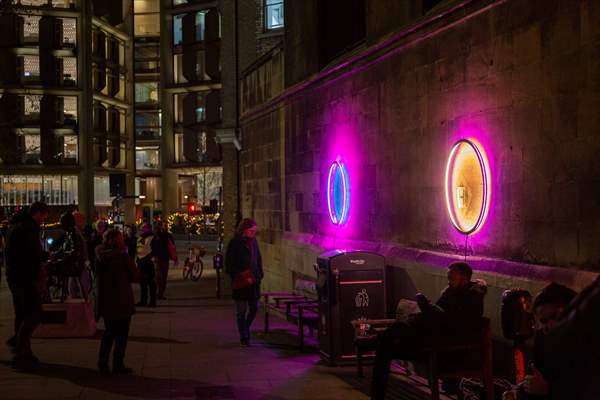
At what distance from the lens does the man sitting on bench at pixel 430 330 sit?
293 inches

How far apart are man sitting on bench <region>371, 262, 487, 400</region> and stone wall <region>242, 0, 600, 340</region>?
0.49 m

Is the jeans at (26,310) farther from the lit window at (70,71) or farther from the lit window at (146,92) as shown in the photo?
the lit window at (146,92)

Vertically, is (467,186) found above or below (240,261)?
above

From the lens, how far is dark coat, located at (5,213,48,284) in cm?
1053

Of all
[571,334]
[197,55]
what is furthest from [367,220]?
[197,55]

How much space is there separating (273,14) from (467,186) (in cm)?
1342

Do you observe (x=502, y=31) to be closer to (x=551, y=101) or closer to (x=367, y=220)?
(x=551, y=101)

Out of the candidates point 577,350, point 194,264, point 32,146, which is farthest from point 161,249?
point 32,146

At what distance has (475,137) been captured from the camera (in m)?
8.87

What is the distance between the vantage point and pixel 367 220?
12.1 metres

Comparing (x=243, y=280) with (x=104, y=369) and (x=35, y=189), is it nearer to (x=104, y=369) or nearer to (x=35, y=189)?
(x=104, y=369)

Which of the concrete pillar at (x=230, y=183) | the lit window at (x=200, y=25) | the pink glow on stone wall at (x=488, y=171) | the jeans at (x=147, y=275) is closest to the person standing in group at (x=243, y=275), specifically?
the pink glow on stone wall at (x=488, y=171)

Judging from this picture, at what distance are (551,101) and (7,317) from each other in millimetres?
11759

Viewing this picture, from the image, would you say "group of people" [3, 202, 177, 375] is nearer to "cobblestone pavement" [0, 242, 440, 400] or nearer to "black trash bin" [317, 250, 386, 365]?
"cobblestone pavement" [0, 242, 440, 400]
